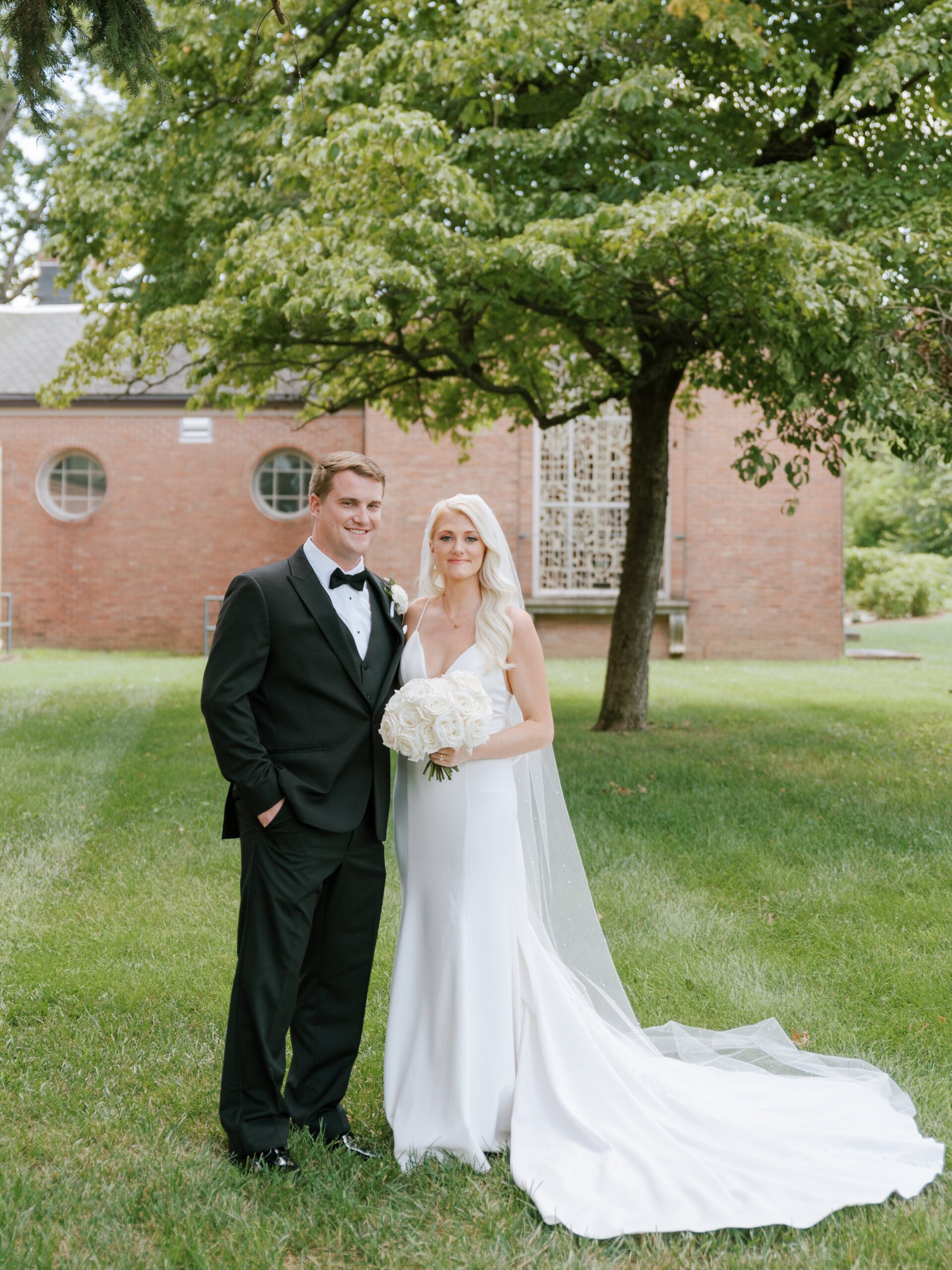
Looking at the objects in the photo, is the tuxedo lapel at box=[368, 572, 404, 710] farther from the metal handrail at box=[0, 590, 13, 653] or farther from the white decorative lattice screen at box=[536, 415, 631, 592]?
the metal handrail at box=[0, 590, 13, 653]

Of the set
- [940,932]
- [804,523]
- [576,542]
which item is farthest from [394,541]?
[940,932]

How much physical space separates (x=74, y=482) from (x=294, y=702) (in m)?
24.4

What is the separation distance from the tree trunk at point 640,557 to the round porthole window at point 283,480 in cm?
1409

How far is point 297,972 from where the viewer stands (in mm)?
3600

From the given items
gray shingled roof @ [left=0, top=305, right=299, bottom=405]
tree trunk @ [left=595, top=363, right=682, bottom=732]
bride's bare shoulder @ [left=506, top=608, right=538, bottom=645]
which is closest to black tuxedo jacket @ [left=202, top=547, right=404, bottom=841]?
bride's bare shoulder @ [left=506, top=608, right=538, bottom=645]

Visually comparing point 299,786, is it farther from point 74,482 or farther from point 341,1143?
point 74,482

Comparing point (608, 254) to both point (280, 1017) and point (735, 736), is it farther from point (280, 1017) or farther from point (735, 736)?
point (280, 1017)

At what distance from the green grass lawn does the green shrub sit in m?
26.2

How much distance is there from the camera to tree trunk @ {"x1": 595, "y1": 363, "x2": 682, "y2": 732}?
12.6 meters

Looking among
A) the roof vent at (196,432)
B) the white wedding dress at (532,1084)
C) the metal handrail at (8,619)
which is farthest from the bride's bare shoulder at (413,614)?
the metal handrail at (8,619)

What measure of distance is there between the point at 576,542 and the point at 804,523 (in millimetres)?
4750

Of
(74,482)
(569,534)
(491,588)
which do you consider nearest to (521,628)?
(491,588)

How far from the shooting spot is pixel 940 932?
234 inches

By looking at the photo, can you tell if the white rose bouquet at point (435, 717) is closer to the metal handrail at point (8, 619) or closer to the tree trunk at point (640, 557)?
the tree trunk at point (640, 557)
